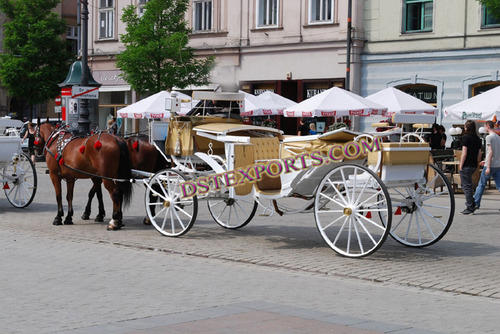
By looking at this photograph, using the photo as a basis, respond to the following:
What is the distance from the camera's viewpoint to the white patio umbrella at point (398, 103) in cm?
2125

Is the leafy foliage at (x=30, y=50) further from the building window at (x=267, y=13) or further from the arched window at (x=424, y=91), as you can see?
the arched window at (x=424, y=91)

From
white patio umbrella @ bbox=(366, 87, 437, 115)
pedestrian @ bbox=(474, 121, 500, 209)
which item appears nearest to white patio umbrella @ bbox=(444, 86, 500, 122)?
white patio umbrella @ bbox=(366, 87, 437, 115)

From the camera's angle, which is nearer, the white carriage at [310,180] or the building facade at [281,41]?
the white carriage at [310,180]

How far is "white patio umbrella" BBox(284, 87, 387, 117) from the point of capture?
1931 centimetres

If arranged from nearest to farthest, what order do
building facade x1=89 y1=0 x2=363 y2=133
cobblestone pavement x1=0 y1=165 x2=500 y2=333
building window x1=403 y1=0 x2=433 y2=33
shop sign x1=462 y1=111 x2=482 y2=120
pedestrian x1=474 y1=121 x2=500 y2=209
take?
cobblestone pavement x1=0 y1=165 x2=500 y2=333 → pedestrian x1=474 y1=121 x2=500 y2=209 → shop sign x1=462 y1=111 x2=482 y2=120 → building window x1=403 y1=0 x2=433 y2=33 → building facade x1=89 y1=0 x2=363 y2=133

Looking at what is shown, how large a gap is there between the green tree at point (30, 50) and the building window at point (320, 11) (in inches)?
595

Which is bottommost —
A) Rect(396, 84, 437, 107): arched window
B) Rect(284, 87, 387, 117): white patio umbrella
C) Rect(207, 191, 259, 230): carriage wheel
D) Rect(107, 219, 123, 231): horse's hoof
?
Rect(107, 219, 123, 231): horse's hoof

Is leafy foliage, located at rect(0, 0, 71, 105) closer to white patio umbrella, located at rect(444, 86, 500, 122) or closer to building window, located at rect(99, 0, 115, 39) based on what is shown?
building window, located at rect(99, 0, 115, 39)

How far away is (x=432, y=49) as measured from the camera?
2684cm

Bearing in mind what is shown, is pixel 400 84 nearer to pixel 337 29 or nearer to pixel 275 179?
pixel 337 29

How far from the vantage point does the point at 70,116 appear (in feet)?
90.3

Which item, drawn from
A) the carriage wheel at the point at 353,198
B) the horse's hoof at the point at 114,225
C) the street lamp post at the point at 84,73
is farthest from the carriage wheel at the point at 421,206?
the street lamp post at the point at 84,73

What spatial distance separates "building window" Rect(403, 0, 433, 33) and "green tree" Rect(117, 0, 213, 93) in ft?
22.5

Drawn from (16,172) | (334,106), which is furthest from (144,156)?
(334,106)
